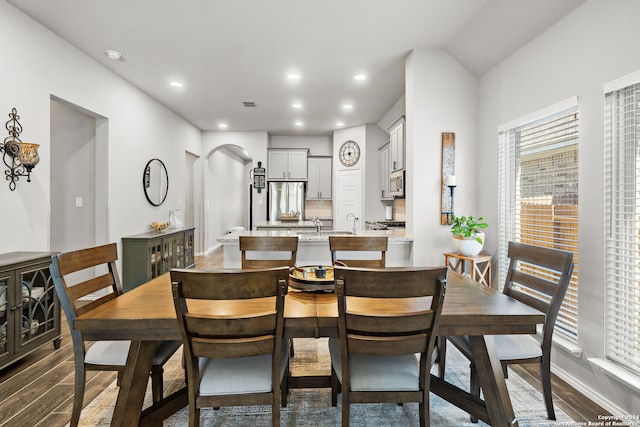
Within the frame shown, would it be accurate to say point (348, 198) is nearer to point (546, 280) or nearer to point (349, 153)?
point (349, 153)

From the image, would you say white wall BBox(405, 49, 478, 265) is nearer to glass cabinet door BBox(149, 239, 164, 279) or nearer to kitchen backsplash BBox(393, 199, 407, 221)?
kitchen backsplash BBox(393, 199, 407, 221)

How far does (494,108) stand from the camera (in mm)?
3289

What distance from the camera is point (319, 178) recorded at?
25.2 feet

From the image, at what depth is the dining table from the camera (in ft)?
4.60

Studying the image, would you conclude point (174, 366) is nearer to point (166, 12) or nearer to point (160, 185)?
point (166, 12)

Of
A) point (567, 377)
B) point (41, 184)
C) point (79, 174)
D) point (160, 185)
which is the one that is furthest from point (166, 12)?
point (567, 377)

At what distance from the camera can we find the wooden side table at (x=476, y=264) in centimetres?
307

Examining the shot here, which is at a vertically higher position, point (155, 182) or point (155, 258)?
point (155, 182)

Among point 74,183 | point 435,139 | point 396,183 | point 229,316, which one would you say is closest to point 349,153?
point 396,183

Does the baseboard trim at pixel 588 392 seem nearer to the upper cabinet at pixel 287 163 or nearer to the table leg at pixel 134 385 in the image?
the table leg at pixel 134 385

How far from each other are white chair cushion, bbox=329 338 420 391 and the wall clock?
226 inches

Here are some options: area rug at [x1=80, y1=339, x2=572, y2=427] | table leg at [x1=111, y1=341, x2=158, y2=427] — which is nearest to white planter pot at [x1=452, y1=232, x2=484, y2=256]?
area rug at [x1=80, y1=339, x2=572, y2=427]

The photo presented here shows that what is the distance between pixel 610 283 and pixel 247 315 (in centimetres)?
222

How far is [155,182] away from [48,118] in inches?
82.8
